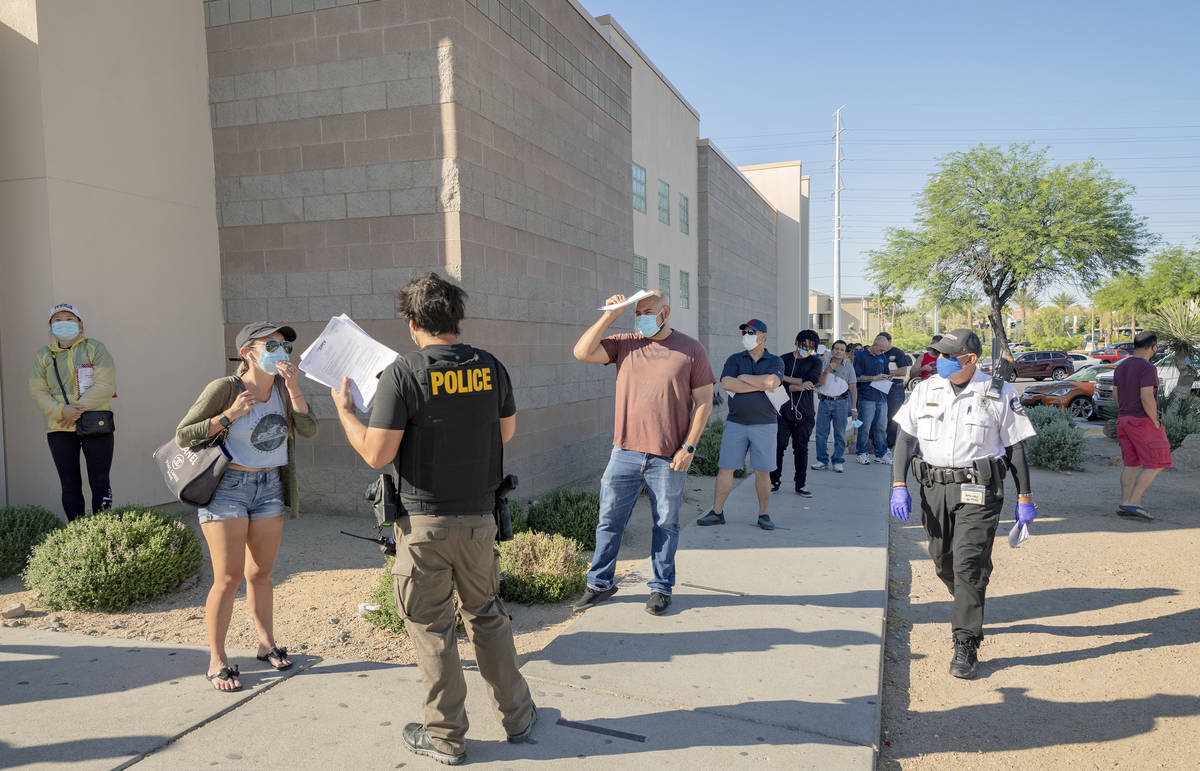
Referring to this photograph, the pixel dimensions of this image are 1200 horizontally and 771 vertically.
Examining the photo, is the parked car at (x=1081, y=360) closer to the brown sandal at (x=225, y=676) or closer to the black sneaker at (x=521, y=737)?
the black sneaker at (x=521, y=737)

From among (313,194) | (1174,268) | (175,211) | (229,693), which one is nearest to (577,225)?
(313,194)

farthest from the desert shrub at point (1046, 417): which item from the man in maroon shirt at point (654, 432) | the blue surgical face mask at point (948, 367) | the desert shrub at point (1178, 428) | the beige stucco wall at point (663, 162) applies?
the man in maroon shirt at point (654, 432)

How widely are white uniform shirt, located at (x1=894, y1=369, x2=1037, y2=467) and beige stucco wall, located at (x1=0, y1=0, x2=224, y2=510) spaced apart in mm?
6928

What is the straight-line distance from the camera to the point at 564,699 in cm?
358

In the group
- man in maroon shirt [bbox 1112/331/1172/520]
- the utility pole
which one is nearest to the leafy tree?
the utility pole

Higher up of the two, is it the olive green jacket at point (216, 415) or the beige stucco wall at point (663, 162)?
the beige stucco wall at point (663, 162)

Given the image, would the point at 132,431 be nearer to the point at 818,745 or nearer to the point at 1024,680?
the point at 818,745

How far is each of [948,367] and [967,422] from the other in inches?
13.4

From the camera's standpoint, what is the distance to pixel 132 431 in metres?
7.18

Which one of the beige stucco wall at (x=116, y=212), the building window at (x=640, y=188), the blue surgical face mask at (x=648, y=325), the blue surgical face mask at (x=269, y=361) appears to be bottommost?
the blue surgical face mask at (x=269, y=361)

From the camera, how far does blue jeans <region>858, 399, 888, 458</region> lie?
1105cm

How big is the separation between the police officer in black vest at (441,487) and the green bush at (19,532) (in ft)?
13.6

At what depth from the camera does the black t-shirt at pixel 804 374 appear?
888cm

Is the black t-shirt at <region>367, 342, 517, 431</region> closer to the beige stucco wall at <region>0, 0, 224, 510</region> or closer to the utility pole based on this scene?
the beige stucco wall at <region>0, 0, 224, 510</region>
